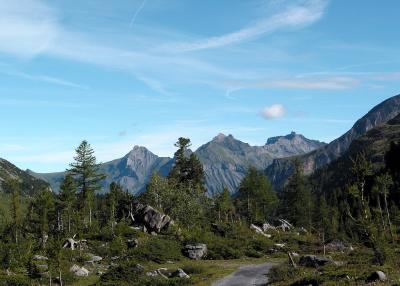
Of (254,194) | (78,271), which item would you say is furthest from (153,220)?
(254,194)

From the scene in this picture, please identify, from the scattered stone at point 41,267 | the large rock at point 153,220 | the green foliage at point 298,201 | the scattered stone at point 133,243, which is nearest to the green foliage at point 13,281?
the scattered stone at point 41,267

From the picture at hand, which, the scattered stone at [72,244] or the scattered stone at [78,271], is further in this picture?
the scattered stone at [72,244]

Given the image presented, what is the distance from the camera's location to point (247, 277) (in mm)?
56344

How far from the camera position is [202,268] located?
6294cm

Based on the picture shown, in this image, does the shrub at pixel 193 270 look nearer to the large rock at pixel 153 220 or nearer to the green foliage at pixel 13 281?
the green foliage at pixel 13 281

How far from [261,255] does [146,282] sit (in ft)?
120

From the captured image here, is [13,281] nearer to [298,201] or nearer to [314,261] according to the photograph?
[314,261]

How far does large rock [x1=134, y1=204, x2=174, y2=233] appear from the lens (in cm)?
9244

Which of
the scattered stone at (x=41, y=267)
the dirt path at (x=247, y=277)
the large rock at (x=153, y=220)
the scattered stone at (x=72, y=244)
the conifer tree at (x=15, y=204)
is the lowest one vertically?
the dirt path at (x=247, y=277)

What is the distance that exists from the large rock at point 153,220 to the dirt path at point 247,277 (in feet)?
96.1

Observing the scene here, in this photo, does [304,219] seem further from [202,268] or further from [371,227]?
[371,227]

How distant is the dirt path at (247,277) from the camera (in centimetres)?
5169

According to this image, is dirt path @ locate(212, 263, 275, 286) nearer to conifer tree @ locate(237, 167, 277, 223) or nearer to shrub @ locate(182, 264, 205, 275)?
shrub @ locate(182, 264, 205, 275)

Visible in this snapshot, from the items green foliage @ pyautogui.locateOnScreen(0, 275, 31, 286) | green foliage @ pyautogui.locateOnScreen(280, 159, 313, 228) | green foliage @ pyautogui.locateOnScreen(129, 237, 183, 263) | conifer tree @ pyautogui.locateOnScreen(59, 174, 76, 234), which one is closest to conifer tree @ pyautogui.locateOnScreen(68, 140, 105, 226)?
conifer tree @ pyautogui.locateOnScreen(59, 174, 76, 234)
